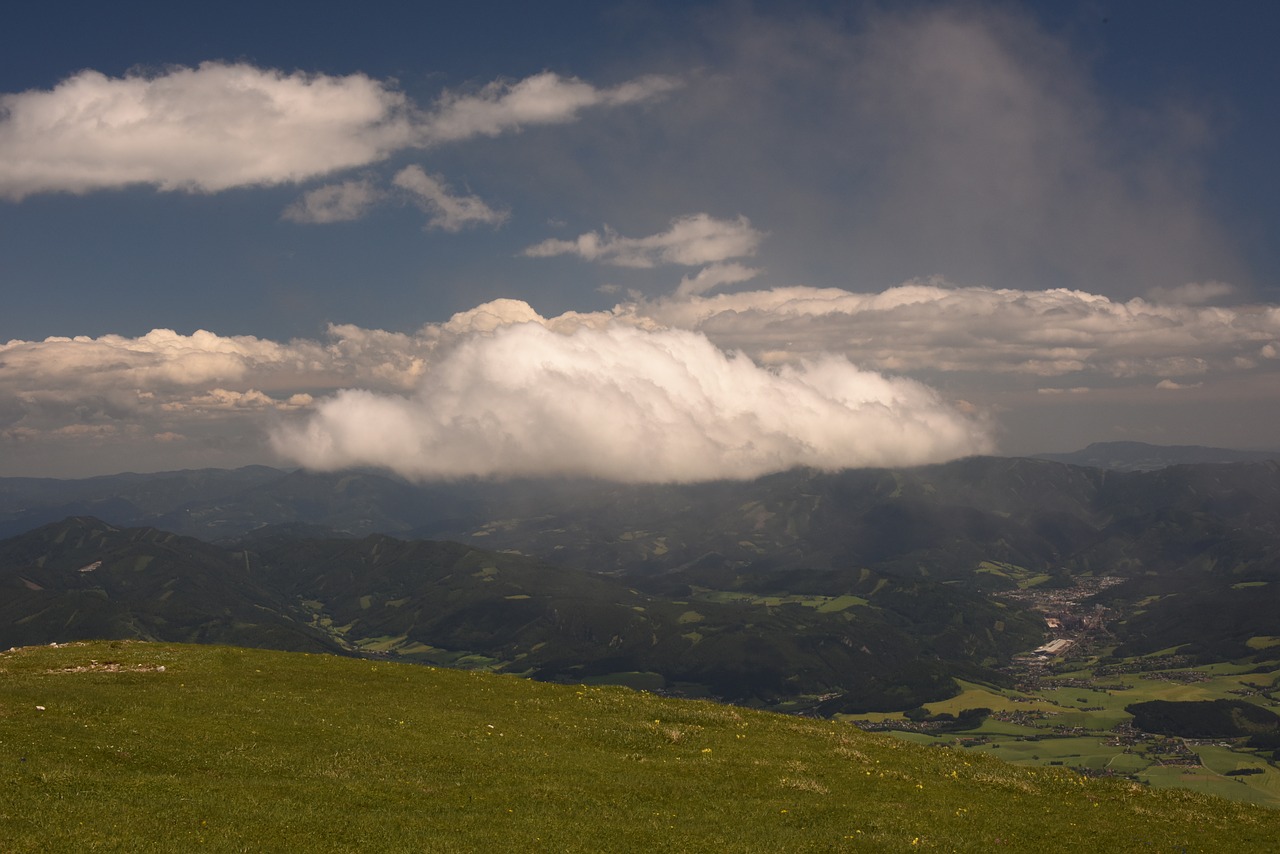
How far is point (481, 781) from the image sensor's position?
4131 centimetres

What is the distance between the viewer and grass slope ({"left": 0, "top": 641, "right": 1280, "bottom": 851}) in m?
33.5

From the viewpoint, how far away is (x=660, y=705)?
Answer: 62500 millimetres

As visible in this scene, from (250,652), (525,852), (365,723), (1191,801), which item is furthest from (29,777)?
(1191,801)

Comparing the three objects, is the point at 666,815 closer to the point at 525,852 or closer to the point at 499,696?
the point at 525,852

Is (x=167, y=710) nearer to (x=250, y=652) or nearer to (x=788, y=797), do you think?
(x=250, y=652)

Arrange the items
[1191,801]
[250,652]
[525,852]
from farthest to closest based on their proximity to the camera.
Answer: [250,652], [1191,801], [525,852]

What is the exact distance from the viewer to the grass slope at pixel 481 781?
33.5 m

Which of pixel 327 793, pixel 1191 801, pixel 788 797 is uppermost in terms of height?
pixel 327 793

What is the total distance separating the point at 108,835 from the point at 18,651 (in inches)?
1808

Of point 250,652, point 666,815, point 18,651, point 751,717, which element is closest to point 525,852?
point 666,815

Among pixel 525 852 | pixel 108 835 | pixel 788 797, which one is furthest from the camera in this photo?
pixel 788 797

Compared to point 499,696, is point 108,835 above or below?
above

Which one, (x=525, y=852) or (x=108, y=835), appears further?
(x=525, y=852)

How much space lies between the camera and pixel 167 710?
1914 inches
